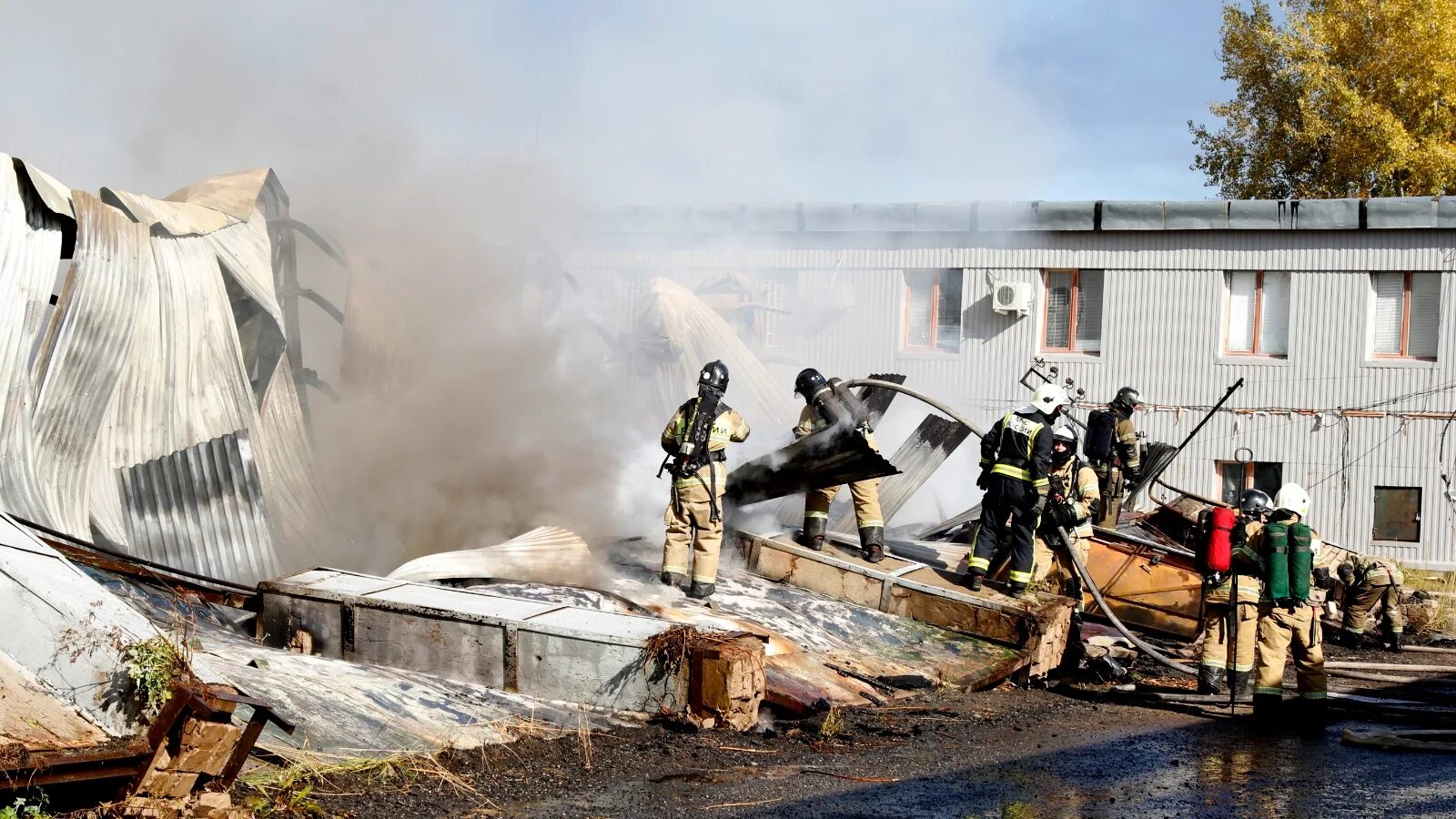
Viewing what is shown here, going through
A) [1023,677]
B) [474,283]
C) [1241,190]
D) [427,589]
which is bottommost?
[1023,677]

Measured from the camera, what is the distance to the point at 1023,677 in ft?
30.3

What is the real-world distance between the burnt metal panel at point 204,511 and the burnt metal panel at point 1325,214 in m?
13.6

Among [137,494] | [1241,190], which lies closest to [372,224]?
[137,494]

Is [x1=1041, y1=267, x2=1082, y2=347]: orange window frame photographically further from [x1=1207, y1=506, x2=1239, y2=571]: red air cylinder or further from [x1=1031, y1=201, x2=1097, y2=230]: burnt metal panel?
[x1=1207, y1=506, x2=1239, y2=571]: red air cylinder

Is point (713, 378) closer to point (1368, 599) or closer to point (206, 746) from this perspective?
point (206, 746)

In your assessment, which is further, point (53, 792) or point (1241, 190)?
point (1241, 190)

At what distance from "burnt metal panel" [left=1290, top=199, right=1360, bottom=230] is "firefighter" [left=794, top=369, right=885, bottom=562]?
32.7ft

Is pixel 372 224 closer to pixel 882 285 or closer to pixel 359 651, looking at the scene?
pixel 359 651

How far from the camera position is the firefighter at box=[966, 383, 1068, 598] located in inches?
384

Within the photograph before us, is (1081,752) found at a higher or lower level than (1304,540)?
lower

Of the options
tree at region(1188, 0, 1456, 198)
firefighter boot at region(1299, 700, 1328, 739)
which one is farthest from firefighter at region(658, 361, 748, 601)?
tree at region(1188, 0, 1456, 198)

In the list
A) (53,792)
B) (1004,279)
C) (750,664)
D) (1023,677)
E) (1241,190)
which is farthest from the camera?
(1241,190)

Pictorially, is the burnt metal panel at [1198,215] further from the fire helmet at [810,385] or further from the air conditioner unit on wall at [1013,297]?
the fire helmet at [810,385]

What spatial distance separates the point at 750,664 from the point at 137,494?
469 centimetres
